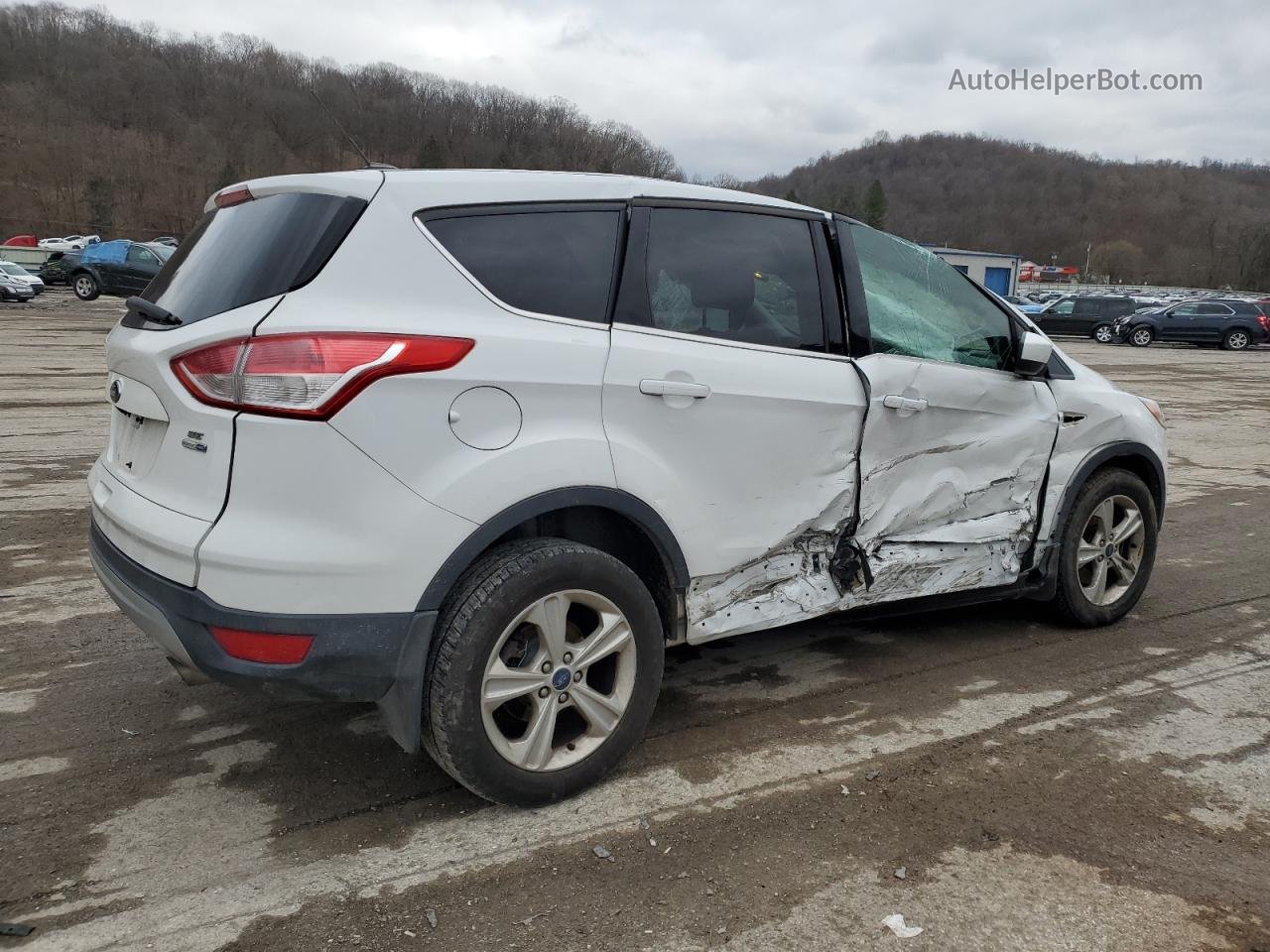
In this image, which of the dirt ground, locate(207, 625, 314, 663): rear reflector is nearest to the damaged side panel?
the dirt ground

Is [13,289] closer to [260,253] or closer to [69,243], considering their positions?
[260,253]

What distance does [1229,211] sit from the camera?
11594 cm

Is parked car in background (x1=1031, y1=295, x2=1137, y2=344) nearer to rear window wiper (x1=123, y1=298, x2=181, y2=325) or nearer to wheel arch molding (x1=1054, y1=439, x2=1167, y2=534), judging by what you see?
wheel arch molding (x1=1054, y1=439, x2=1167, y2=534)

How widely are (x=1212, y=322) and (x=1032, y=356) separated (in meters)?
33.1

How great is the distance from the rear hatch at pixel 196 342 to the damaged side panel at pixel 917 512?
154cm

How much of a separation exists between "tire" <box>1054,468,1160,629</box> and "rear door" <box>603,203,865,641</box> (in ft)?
4.90

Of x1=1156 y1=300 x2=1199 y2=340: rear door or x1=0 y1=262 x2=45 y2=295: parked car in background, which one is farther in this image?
x1=1156 y1=300 x2=1199 y2=340: rear door

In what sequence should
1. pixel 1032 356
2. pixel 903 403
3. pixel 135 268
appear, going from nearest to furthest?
pixel 903 403 → pixel 1032 356 → pixel 135 268

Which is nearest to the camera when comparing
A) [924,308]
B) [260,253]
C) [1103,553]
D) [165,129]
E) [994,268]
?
[260,253]

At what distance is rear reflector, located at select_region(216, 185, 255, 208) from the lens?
3.12 meters

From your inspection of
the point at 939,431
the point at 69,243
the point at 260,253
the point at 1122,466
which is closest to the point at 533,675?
the point at 260,253

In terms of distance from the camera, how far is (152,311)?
3012mm

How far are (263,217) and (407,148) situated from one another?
320 feet

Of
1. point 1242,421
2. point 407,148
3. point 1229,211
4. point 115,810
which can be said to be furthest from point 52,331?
point 1229,211
